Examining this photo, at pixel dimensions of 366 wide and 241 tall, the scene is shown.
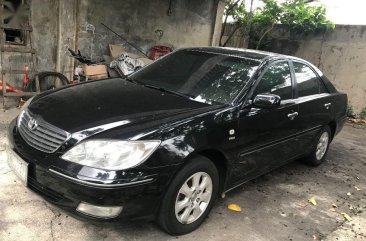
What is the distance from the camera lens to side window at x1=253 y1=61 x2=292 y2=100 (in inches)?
158

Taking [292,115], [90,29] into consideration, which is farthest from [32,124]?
[90,29]

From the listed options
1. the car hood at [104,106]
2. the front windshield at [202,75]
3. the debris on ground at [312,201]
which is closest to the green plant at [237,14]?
the front windshield at [202,75]

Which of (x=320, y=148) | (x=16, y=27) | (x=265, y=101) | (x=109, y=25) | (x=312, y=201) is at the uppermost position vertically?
(x=109, y=25)

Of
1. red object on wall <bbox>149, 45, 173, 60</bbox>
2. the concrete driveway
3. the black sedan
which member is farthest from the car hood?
red object on wall <bbox>149, 45, 173, 60</bbox>

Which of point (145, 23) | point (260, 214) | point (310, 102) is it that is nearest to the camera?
point (260, 214)

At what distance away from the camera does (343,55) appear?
9.88 meters

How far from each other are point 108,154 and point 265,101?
1669 millimetres

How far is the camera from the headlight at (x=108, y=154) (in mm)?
2732

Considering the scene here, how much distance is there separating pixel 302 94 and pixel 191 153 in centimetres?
220

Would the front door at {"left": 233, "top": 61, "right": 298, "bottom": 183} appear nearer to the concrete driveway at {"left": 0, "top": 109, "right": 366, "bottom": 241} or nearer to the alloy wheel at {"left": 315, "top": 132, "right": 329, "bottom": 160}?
the concrete driveway at {"left": 0, "top": 109, "right": 366, "bottom": 241}

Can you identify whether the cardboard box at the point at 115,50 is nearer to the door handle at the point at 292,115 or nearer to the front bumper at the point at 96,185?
the door handle at the point at 292,115

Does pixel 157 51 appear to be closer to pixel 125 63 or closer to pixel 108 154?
pixel 125 63

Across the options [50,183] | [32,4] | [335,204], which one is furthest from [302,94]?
[32,4]

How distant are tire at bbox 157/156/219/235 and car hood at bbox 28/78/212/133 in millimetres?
495
